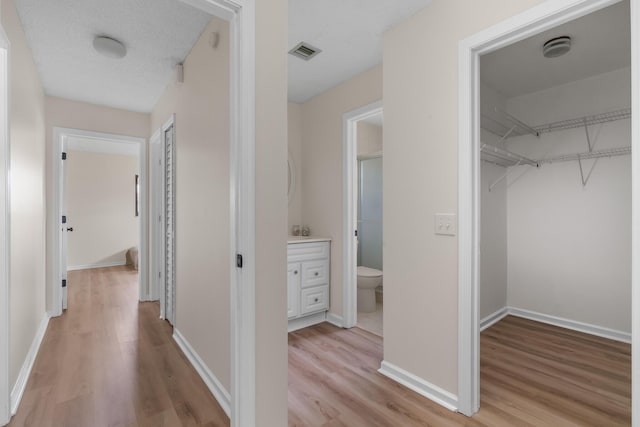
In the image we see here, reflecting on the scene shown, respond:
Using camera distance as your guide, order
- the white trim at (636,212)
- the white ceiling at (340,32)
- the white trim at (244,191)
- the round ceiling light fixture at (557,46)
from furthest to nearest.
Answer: the round ceiling light fixture at (557,46) → the white ceiling at (340,32) → the white trim at (244,191) → the white trim at (636,212)

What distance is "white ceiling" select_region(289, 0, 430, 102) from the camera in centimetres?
193

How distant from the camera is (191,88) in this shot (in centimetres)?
250

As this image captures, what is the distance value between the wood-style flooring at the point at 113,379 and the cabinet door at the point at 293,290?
0.95 meters

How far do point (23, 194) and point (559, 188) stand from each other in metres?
4.53

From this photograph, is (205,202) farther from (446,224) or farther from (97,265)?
(97,265)

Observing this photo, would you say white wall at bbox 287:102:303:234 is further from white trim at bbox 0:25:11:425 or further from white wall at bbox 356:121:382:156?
white trim at bbox 0:25:11:425

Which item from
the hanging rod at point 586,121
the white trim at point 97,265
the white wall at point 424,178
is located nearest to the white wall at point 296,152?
the white wall at point 424,178

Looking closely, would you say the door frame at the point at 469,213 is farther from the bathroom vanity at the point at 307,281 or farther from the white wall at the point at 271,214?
the bathroom vanity at the point at 307,281

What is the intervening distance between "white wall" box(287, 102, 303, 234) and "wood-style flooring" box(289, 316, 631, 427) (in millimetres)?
1316

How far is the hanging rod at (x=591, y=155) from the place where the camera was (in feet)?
9.02

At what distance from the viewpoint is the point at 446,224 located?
1812mm

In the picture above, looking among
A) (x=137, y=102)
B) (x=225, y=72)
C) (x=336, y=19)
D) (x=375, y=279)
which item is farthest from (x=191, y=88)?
(x=375, y=279)

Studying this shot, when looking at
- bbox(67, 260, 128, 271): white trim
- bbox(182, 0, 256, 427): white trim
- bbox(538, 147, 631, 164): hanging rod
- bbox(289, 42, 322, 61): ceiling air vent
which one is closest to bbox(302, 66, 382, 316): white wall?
bbox(289, 42, 322, 61): ceiling air vent

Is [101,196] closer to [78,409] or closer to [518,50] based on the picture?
[78,409]
